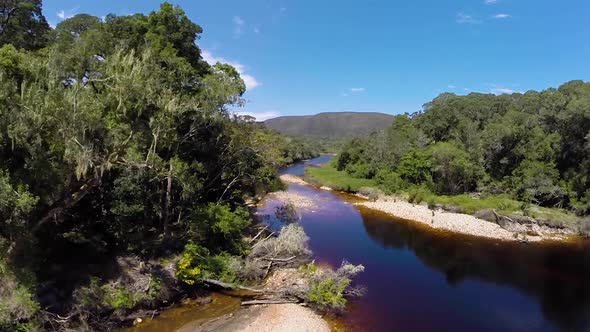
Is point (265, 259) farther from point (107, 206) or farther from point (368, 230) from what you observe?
point (368, 230)

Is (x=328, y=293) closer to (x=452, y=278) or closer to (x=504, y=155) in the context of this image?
(x=452, y=278)

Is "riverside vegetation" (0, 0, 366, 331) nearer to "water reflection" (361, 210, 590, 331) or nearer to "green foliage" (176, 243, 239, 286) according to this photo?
"green foliage" (176, 243, 239, 286)

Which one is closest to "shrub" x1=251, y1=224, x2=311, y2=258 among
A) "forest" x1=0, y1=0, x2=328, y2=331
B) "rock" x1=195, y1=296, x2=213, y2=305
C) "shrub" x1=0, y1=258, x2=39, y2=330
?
"forest" x1=0, y1=0, x2=328, y2=331

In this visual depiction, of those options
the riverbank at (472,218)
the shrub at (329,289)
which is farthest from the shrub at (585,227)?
the shrub at (329,289)

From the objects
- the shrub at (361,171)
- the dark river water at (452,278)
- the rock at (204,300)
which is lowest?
the dark river water at (452,278)

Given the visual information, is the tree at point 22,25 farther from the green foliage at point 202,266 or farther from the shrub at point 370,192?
the shrub at point 370,192

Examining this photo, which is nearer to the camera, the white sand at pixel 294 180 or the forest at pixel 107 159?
the forest at pixel 107 159
